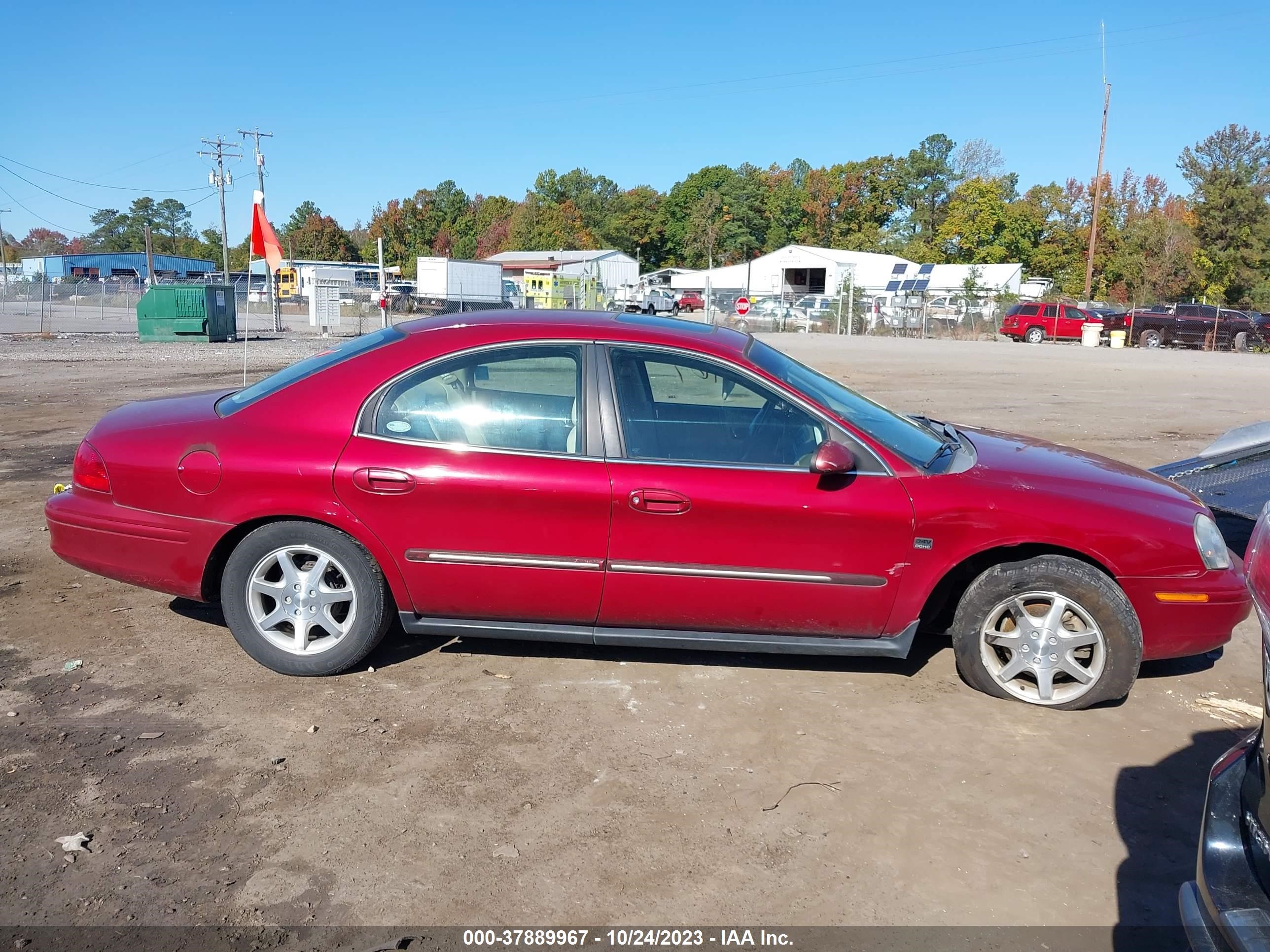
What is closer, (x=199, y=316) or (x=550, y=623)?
(x=550, y=623)

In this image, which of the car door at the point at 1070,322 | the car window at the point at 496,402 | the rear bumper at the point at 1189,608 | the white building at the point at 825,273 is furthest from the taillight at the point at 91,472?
the white building at the point at 825,273

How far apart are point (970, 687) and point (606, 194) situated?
119m

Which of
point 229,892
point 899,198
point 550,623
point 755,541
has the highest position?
point 899,198

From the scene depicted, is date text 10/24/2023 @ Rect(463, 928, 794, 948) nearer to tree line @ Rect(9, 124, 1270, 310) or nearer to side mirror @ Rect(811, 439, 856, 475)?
side mirror @ Rect(811, 439, 856, 475)

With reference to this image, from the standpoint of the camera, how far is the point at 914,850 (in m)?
3.10

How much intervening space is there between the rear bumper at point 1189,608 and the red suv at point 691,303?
48.6m

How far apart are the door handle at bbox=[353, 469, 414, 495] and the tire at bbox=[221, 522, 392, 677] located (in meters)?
0.25

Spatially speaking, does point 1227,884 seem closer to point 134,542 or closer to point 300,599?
point 300,599

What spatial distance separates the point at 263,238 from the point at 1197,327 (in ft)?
119

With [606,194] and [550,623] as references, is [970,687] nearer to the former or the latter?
[550,623]

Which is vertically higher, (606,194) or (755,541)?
(606,194)

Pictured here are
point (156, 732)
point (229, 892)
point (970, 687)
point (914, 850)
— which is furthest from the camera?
point (970, 687)

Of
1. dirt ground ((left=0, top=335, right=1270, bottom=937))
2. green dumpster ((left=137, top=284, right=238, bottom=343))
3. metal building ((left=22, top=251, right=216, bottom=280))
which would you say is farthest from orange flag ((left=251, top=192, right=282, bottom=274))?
metal building ((left=22, top=251, right=216, bottom=280))

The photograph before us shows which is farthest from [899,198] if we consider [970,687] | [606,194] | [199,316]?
[970,687]
